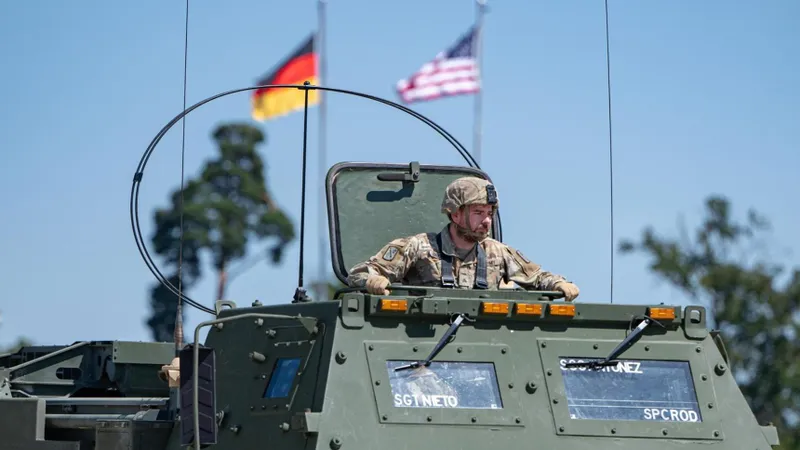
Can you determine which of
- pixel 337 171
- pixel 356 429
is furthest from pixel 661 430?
pixel 337 171

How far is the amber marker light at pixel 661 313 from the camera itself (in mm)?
10016

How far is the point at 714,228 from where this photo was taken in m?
42.5

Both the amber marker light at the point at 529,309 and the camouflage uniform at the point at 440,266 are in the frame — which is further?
the camouflage uniform at the point at 440,266

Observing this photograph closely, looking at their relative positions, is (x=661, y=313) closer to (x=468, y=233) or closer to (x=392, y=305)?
(x=468, y=233)

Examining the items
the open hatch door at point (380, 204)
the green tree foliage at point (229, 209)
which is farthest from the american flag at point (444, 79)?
the open hatch door at point (380, 204)

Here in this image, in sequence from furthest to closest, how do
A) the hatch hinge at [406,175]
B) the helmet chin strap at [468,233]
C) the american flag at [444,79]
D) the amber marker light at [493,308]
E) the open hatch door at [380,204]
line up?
the american flag at [444,79]
the hatch hinge at [406,175]
the open hatch door at [380,204]
the helmet chin strap at [468,233]
the amber marker light at [493,308]

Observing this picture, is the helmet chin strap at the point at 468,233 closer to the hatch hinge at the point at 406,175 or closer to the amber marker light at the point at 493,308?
the amber marker light at the point at 493,308

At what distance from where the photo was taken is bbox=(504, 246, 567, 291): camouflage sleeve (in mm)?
11172

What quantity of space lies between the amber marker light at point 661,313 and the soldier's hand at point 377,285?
162 centimetres

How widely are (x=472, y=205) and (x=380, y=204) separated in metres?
1.66

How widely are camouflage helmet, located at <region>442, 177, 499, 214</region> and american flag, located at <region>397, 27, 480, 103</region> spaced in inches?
837

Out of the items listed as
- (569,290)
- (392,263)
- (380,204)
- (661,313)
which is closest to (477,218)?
(392,263)

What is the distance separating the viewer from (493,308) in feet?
31.9

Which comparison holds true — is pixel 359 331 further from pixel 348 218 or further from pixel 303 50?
pixel 303 50
